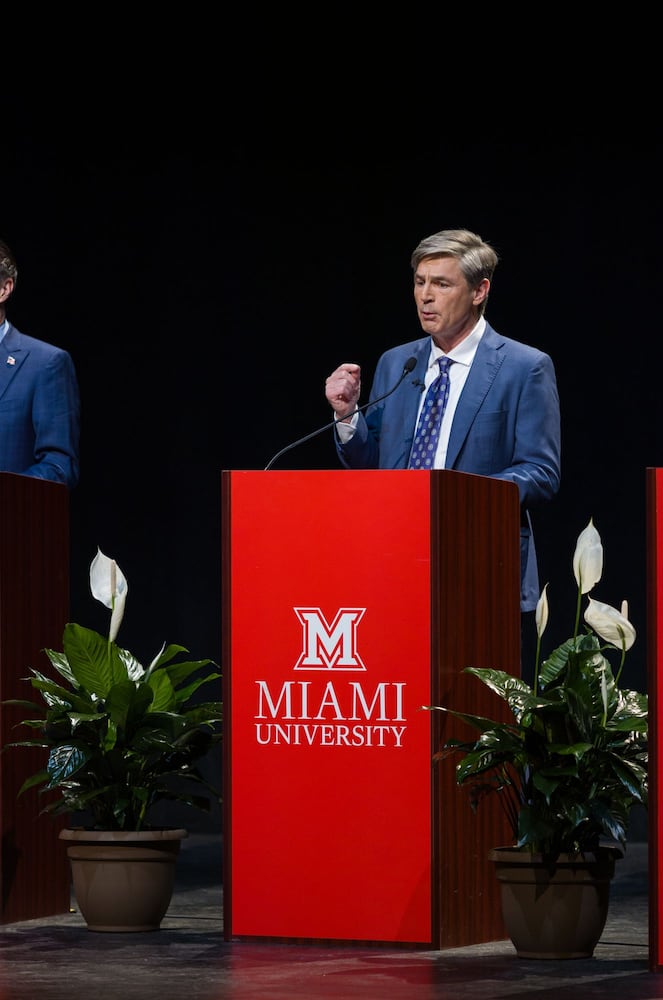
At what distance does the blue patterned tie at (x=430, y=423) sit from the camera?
4.56 metres

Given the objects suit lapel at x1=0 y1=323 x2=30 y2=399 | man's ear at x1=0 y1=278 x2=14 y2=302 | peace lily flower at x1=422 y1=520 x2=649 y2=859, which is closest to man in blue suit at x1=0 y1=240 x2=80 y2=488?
suit lapel at x1=0 y1=323 x2=30 y2=399

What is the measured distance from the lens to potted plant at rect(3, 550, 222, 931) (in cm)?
425

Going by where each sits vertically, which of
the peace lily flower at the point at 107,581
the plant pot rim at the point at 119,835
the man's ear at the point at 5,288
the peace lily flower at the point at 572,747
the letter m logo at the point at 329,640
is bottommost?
the plant pot rim at the point at 119,835

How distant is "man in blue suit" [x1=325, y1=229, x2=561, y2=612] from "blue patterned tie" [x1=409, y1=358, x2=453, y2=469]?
1 centimetres

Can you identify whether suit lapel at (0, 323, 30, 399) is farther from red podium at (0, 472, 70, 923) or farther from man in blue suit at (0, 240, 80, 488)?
red podium at (0, 472, 70, 923)

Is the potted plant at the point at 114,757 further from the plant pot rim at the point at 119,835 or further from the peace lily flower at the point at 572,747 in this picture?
the peace lily flower at the point at 572,747

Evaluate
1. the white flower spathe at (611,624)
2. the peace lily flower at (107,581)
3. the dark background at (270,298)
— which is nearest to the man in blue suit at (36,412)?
the peace lily flower at (107,581)

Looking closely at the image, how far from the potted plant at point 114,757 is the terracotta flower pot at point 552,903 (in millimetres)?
813

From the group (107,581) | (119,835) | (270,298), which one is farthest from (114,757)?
(270,298)

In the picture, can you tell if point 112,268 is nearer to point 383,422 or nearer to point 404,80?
point 404,80

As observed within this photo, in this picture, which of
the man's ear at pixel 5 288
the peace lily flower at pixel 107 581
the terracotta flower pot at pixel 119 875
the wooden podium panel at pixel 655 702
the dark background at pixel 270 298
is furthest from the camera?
the dark background at pixel 270 298

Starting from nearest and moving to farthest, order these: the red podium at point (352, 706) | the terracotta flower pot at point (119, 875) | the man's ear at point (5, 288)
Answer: the red podium at point (352, 706), the terracotta flower pot at point (119, 875), the man's ear at point (5, 288)

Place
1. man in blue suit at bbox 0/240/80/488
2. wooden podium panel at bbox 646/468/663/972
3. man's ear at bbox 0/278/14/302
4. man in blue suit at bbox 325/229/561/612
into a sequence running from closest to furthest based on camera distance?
wooden podium panel at bbox 646/468/663/972
man in blue suit at bbox 325/229/561/612
man in blue suit at bbox 0/240/80/488
man's ear at bbox 0/278/14/302

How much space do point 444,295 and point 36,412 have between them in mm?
1140
